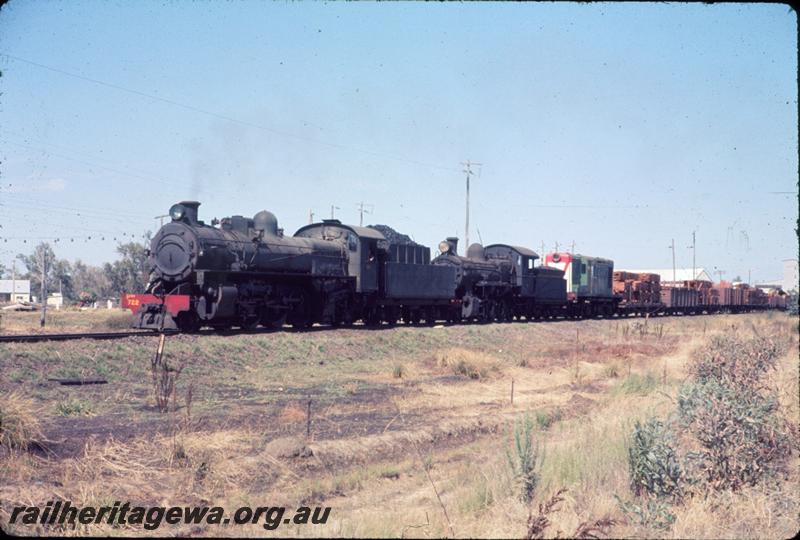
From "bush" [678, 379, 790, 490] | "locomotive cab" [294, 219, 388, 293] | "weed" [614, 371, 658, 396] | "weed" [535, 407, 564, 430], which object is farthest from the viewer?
"locomotive cab" [294, 219, 388, 293]

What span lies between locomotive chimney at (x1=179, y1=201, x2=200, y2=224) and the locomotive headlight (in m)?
0.11

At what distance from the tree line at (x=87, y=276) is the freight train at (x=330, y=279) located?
32.2 meters

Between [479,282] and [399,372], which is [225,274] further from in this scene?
[479,282]

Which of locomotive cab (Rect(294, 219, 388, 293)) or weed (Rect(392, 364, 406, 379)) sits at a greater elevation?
locomotive cab (Rect(294, 219, 388, 293))

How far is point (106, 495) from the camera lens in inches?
309

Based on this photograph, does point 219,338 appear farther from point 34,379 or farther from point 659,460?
point 659,460

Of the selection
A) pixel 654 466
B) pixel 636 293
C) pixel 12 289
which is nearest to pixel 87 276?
pixel 12 289

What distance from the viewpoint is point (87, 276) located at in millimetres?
116562

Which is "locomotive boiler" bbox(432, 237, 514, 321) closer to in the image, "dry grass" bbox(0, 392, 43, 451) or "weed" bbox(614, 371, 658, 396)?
"weed" bbox(614, 371, 658, 396)

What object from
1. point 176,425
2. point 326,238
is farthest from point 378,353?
point 176,425

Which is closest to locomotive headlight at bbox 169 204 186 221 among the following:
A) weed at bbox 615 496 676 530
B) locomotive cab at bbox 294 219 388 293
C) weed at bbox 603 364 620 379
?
locomotive cab at bbox 294 219 388 293

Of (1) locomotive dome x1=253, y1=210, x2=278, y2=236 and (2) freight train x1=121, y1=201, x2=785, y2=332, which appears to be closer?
(2) freight train x1=121, y1=201, x2=785, y2=332

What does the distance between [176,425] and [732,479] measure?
24.8ft

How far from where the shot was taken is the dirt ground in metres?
7.74
